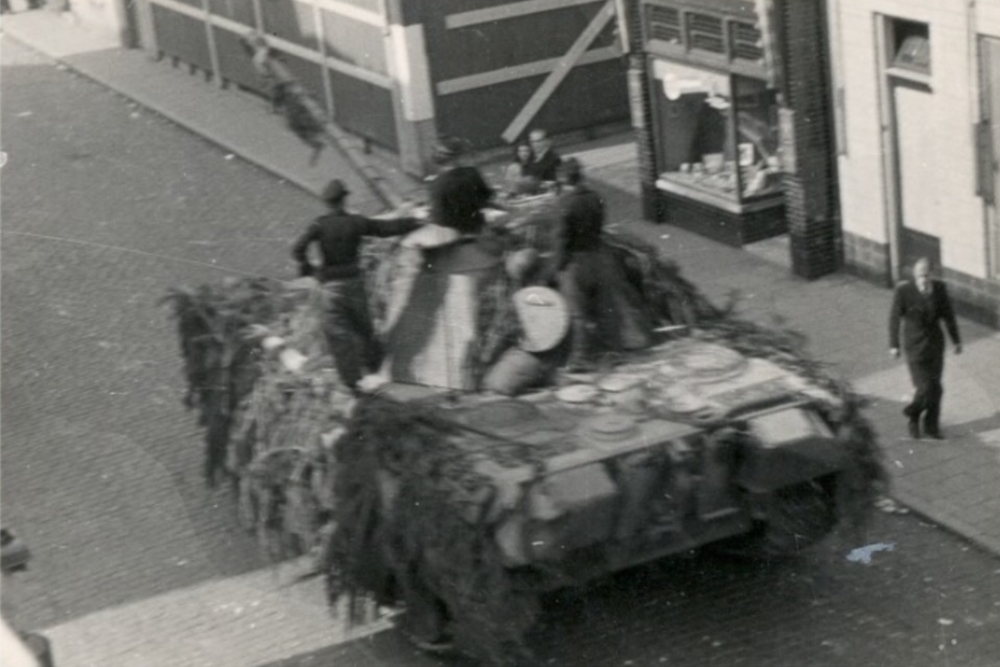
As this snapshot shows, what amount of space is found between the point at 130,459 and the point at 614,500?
19.8 feet

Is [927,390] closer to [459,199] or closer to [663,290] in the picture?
[663,290]

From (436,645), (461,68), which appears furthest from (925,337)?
(461,68)

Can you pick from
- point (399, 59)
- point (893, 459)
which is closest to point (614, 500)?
point (893, 459)

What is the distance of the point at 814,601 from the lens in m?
10.8

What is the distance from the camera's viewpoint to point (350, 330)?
11930mm

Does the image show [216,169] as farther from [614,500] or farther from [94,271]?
[614,500]

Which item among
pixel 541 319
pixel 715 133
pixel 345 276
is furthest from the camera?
pixel 715 133

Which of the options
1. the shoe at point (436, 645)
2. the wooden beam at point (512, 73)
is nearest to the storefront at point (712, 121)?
the wooden beam at point (512, 73)

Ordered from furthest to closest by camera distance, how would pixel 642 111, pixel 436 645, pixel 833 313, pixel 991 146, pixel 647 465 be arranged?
1. pixel 642 111
2. pixel 833 313
3. pixel 991 146
4. pixel 436 645
5. pixel 647 465

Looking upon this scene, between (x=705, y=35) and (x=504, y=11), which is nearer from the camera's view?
(x=705, y=35)

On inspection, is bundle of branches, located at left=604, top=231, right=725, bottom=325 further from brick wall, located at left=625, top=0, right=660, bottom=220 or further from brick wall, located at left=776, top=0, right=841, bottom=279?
brick wall, located at left=625, top=0, right=660, bottom=220

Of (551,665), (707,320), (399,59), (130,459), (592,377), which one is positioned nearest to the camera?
Result: (551,665)

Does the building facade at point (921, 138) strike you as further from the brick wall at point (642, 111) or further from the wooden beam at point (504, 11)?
the wooden beam at point (504, 11)

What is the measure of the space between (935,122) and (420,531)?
296 inches
